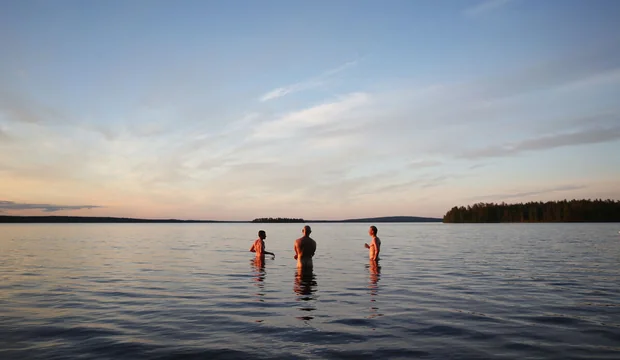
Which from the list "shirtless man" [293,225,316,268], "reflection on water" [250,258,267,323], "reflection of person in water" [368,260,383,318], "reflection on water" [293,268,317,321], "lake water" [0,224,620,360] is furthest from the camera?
"shirtless man" [293,225,316,268]

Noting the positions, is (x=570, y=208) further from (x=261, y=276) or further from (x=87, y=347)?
(x=87, y=347)

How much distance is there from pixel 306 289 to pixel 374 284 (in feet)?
11.3

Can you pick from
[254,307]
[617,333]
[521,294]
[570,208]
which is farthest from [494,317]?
[570,208]

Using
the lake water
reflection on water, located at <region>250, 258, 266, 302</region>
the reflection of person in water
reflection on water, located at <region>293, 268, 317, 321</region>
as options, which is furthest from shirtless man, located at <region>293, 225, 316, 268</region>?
the reflection of person in water

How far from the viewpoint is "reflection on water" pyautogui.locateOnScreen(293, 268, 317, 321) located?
14.4 m

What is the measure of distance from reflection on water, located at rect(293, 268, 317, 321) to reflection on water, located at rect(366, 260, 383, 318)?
79.0 inches

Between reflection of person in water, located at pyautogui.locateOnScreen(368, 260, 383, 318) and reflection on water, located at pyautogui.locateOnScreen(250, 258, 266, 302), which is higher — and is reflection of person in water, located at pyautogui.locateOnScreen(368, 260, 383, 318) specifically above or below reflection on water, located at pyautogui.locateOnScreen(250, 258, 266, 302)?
above

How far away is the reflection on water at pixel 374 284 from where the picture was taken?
13.9 m

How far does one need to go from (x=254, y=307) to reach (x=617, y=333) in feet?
34.2

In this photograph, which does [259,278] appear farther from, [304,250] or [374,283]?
[374,283]

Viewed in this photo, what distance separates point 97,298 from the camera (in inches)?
657

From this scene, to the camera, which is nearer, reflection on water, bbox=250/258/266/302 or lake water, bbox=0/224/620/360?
lake water, bbox=0/224/620/360

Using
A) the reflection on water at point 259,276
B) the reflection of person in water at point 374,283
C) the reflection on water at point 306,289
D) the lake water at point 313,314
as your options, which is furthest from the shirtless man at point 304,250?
the reflection of person in water at point 374,283

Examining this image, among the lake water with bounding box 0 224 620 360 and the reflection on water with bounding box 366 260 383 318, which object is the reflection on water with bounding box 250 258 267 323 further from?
the reflection on water with bounding box 366 260 383 318
